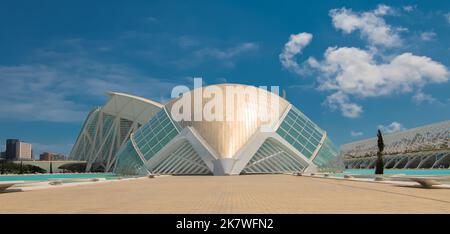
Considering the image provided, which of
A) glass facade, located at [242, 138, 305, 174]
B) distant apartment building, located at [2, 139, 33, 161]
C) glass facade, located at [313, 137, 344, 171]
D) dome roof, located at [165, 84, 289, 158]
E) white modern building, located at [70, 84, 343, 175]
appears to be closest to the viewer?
white modern building, located at [70, 84, 343, 175]

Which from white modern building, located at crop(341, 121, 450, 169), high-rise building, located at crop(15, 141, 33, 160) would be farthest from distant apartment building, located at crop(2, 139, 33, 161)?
white modern building, located at crop(341, 121, 450, 169)

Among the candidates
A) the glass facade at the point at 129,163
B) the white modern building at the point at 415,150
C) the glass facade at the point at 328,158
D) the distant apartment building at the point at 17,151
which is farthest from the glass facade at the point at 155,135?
the distant apartment building at the point at 17,151

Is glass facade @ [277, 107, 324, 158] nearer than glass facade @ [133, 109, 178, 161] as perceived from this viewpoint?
No

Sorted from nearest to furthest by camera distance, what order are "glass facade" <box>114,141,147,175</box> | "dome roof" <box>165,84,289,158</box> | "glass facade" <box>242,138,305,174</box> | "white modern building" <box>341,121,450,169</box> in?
"glass facade" <box>242,138,305,174</box>, "glass facade" <box>114,141,147,175</box>, "dome roof" <box>165,84,289,158</box>, "white modern building" <box>341,121,450,169</box>

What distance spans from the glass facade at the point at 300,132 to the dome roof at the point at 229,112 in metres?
1.22

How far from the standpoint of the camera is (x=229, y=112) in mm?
52156

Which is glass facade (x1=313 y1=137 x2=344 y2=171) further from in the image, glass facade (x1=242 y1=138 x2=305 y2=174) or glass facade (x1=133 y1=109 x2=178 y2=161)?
glass facade (x1=133 y1=109 x2=178 y2=161)

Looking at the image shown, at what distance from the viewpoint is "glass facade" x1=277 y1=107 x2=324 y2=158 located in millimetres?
49188

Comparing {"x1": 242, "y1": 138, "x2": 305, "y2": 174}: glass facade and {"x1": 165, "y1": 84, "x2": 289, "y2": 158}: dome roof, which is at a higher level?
{"x1": 165, "y1": 84, "x2": 289, "y2": 158}: dome roof

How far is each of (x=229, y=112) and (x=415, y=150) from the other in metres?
62.8

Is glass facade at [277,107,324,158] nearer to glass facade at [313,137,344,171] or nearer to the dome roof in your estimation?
glass facade at [313,137,344,171]
